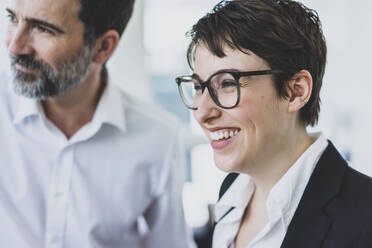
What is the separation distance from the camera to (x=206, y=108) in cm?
124

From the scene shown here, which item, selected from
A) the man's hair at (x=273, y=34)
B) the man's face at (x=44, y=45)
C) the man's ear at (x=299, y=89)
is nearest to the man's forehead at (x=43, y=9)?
the man's face at (x=44, y=45)

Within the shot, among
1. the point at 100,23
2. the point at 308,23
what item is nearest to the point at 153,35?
the point at 100,23

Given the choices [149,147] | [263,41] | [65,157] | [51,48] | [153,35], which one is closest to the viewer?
[263,41]

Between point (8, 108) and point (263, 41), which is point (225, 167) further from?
point (8, 108)

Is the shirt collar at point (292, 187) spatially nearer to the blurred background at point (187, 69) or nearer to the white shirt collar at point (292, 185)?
the white shirt collar at point (292, 185)

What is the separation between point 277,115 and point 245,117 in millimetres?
99

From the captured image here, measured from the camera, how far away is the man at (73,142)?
5.54ft

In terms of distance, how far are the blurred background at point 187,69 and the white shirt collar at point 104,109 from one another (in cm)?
85

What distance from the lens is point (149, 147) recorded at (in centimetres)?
199

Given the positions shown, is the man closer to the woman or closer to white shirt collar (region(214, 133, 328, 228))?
the woman

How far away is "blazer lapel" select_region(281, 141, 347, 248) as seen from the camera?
1.14 metres

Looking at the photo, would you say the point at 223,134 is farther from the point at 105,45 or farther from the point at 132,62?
the point at 132,62

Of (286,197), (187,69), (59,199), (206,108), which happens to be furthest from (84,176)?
(187,69)

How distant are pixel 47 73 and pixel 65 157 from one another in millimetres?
359
